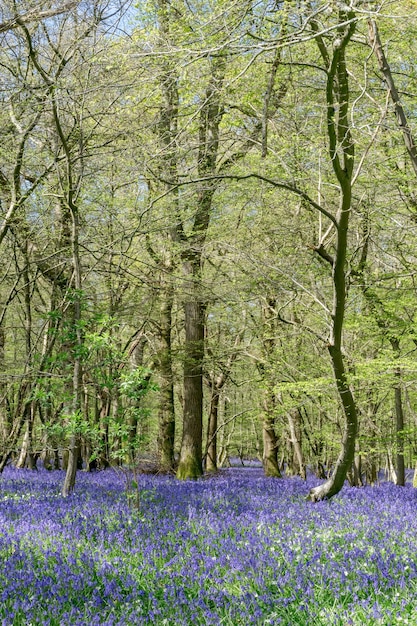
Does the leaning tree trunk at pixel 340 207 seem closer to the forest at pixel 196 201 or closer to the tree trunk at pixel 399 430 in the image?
the forest at pixel 196 201

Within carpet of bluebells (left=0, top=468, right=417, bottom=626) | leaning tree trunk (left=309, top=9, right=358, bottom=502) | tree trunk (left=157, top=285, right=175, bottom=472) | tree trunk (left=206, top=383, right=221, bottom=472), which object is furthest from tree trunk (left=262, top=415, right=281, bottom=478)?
carpet of bluebells (left=0, top=468, right=417, bottom=626)

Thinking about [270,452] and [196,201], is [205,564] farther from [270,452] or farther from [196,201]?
[270,452]

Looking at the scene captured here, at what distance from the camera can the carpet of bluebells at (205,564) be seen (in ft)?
12.6

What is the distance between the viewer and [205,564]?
4.89 meters

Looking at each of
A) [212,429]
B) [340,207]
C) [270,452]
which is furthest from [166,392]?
[340,207]

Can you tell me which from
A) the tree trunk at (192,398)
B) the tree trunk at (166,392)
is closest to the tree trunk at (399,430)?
the tree trunk at (192,398)

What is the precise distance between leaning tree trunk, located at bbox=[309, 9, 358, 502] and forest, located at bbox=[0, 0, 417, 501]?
0.04m

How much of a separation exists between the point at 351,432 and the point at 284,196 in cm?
509

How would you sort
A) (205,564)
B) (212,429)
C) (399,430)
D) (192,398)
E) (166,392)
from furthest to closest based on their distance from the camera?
(212,429) → (166,392) → (192,398) → (399,430) → (205,564)

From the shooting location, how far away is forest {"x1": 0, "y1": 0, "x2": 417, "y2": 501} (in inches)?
299

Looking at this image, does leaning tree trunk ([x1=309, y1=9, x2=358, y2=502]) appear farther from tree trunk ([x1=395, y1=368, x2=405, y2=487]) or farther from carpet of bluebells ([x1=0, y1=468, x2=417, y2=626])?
tree trunk ([x1=395, y1=368, x2=405, y2=487])

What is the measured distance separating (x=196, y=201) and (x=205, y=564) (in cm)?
903

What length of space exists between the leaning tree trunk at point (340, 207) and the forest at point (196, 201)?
0.04m

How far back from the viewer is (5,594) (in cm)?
408
